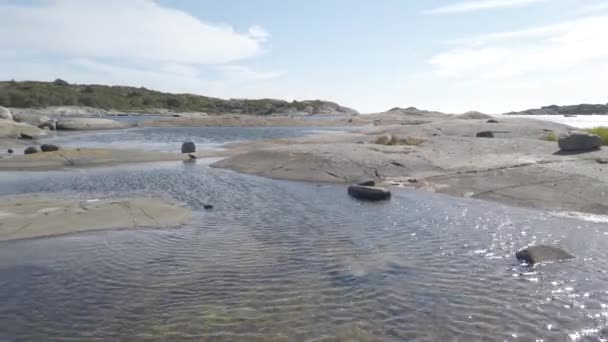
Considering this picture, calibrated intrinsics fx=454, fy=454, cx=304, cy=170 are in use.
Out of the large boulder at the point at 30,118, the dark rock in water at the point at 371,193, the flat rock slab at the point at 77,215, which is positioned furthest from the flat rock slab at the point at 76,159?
the large boulder at the point at 30,118

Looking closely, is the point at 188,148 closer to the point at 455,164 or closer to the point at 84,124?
the point at 455,164

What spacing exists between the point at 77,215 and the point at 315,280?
8.36 meters

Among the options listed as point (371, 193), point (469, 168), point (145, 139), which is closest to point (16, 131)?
point (145, 139)

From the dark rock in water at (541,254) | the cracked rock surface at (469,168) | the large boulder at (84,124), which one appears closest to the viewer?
the dark rock in water at (541,254)

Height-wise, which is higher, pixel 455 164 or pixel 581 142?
pixel 581 142

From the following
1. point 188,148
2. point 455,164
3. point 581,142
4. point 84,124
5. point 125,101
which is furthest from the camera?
point 125,101

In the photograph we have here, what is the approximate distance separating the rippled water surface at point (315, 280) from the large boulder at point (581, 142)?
9.34m

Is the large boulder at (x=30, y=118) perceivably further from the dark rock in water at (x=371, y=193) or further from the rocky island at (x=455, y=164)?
the dark rock in water at (x=371, y=193)

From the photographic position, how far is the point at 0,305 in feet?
24.0

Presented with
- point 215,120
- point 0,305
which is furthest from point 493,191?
point 215,120

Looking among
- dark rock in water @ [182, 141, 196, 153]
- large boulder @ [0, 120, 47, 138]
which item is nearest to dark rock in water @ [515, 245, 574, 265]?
dark rock in water @ [182, 141, 196, 153]

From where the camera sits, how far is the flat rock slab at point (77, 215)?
11.9 m

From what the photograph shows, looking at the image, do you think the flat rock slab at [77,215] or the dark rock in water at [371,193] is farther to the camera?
the dark rock in water at [371,193]

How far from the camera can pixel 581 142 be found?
68.2 feet
